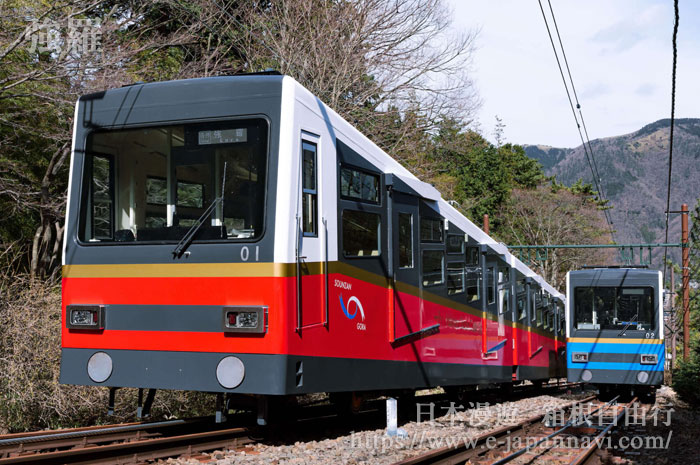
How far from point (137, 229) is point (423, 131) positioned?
1538cm

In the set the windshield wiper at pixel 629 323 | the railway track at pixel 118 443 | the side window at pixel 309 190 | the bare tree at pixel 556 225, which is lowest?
the railway track at pixel 118 443

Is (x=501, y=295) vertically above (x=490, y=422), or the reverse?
(x=501, y=295)

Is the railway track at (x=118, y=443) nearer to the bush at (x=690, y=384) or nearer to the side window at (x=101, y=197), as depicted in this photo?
the side window at (x=101, y=197)

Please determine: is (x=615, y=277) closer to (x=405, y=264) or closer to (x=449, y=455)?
(x=405, y=264)

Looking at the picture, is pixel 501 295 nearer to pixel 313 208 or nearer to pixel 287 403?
pixel 287 403

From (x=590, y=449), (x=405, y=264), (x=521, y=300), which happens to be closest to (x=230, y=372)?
(x=405, y=264)

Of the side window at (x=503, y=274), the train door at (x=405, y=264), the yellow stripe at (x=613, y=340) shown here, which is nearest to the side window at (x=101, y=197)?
the train door at (x=405, y=264)

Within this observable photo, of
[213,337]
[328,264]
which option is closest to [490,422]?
[328,264]

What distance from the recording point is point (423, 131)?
22.0m

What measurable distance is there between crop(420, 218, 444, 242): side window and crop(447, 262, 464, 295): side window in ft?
2.18

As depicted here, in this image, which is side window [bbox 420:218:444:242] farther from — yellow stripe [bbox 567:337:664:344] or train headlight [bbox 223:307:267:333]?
yellow stripe [bbox 567:337:664:344]

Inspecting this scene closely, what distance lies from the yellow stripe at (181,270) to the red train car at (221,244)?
0.01 metres

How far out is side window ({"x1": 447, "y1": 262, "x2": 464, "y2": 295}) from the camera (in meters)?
10.9

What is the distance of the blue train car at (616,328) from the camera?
16.5m
